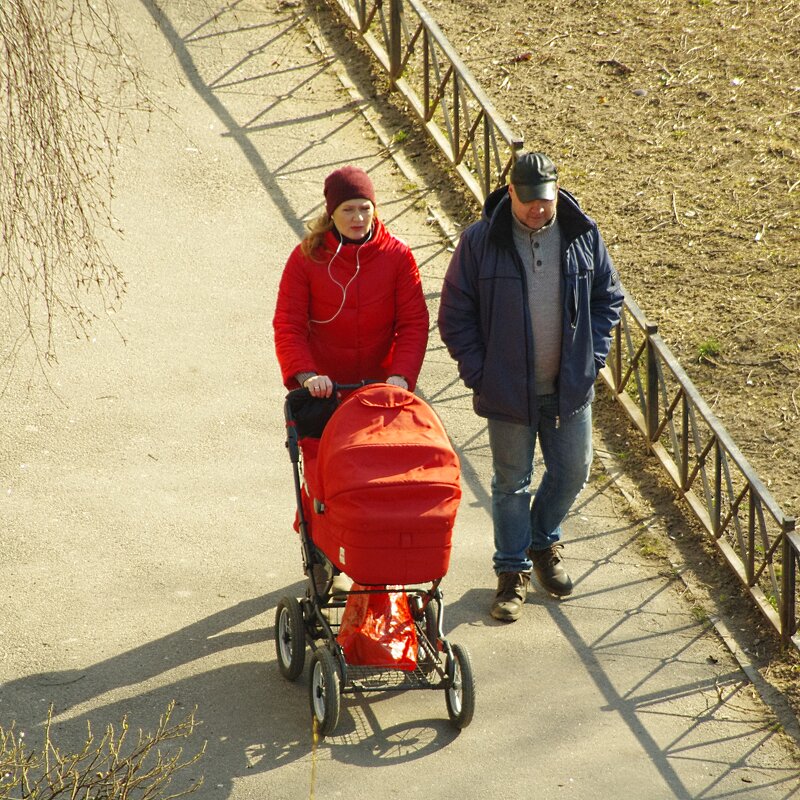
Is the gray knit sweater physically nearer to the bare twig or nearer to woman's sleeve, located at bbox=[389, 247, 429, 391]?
woman's sleeve, located at bbox=[389, 247, 429, 391]

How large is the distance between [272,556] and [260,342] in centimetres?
208

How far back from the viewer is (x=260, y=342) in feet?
28.0

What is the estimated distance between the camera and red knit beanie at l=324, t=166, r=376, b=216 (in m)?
5.64

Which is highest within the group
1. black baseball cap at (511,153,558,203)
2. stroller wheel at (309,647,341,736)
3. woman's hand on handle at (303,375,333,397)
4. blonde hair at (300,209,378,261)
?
black baseball cap at (511,153,558,203)

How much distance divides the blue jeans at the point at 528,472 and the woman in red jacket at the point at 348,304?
678mm

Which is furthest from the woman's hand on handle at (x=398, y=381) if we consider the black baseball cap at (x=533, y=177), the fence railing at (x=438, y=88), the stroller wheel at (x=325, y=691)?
the fence railing at (x=438, y=88)

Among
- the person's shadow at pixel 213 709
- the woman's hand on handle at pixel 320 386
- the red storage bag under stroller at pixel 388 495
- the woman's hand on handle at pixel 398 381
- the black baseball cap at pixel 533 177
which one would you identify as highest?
the black baseball cap at pixel 533 177

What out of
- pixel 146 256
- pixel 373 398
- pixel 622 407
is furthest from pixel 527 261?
pixel 146 256

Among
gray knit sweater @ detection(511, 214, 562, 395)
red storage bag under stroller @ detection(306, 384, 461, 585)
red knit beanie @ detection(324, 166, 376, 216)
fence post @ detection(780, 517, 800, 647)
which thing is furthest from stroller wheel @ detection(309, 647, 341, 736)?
fence post @ detection(780, 517, 800, 647)

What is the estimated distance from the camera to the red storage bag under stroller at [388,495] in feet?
16.9

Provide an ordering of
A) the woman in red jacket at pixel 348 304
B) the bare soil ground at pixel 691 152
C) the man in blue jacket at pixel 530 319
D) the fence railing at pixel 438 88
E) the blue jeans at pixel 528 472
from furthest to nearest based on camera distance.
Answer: the fence railing at pixel 438 88 < the bare soil ground at pixel 691 152 < the blue jeans at pixel 528 472 < the man in blue jacket at pixel 530 319 < the woman in red jacket at pixel 348 304

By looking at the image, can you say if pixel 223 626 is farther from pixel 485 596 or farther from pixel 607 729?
pixel 607 729

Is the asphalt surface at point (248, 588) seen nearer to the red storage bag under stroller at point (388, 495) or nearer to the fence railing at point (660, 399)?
the fence railing at point (660, 399)

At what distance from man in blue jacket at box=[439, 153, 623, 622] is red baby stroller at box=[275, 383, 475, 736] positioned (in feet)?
2.29
